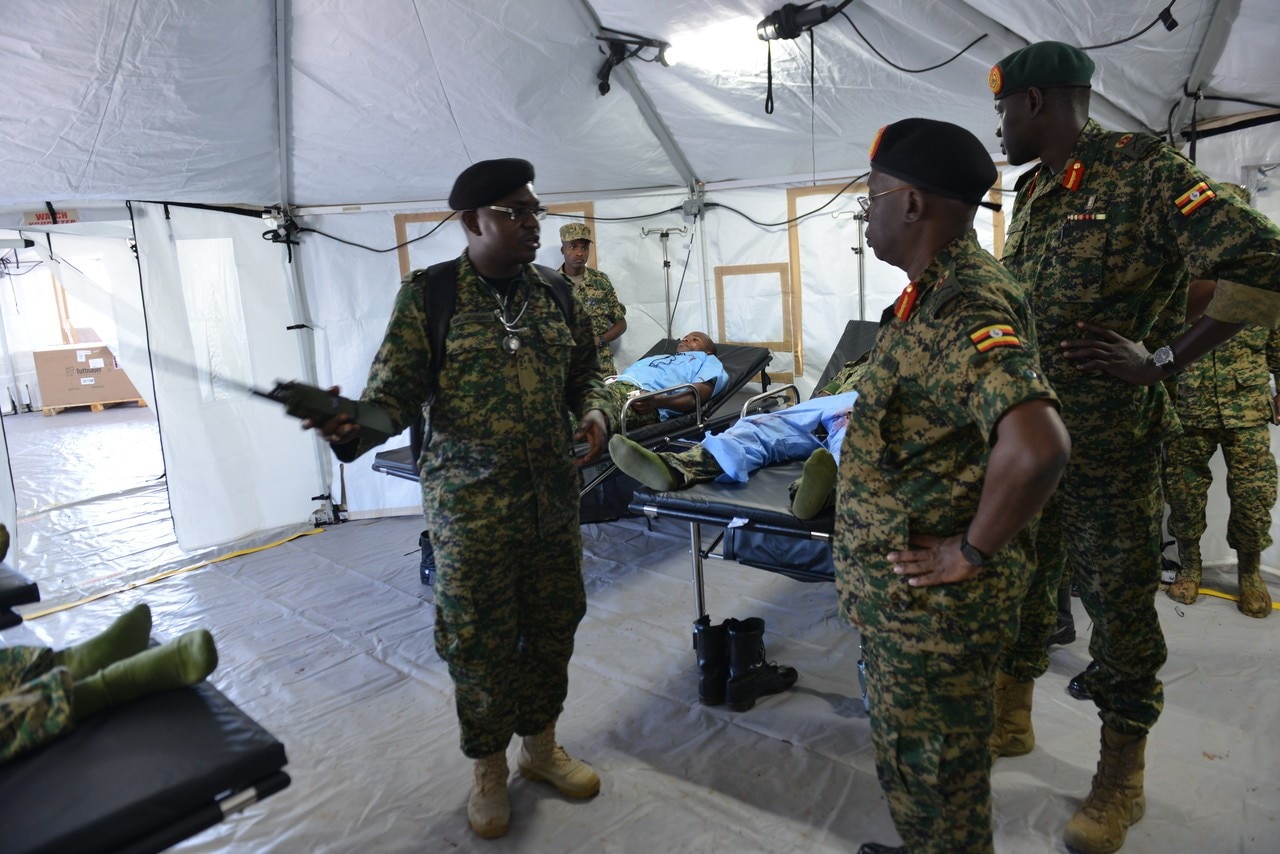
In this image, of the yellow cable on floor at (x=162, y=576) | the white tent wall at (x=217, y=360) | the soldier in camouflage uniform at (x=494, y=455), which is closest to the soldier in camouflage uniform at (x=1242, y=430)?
Answer: the soldier in camouflage uniform at (x=494, y=455)

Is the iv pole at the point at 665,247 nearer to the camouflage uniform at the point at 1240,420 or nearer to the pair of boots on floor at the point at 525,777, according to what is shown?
the camouflage uniform at the point at 1240,420

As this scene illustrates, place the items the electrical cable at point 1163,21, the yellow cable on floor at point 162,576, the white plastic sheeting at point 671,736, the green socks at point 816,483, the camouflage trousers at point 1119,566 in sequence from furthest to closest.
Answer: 1. the yellow cable on floor at point 162,576
2. the electrical cable at point 1163,21
3. the green socks at point 816,483
4. the white plastic sheeting at point 671,736
5. the camouflage trousers at point 1119,566

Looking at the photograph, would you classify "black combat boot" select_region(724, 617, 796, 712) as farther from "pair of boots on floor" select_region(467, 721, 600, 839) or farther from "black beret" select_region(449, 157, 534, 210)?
"black beret" select_region(449, 157, 534, 210)

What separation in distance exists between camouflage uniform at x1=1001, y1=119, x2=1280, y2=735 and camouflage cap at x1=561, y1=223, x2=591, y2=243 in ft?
12.7

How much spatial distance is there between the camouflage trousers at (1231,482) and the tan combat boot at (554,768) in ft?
9.55

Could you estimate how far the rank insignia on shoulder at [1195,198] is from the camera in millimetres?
1809

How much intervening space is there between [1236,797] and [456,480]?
242 centimetres

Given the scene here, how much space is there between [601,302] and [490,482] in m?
3.82

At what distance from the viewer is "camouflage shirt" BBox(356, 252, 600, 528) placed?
2117mm

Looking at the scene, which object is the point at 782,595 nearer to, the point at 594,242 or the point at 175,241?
A: the point at 594,242

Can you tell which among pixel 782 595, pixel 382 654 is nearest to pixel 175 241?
pixel 382 654

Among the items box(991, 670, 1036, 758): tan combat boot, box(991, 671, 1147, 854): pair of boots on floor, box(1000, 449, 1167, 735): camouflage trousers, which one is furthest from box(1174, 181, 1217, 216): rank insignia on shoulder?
box(991, 670, 1036, 758): tan combat boot

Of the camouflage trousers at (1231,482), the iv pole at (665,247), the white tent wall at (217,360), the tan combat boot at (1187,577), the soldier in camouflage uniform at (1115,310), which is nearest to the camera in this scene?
the soldier in camouflage uniform at (1115,310)

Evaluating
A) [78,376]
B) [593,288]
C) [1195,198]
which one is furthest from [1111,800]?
[78,376]
